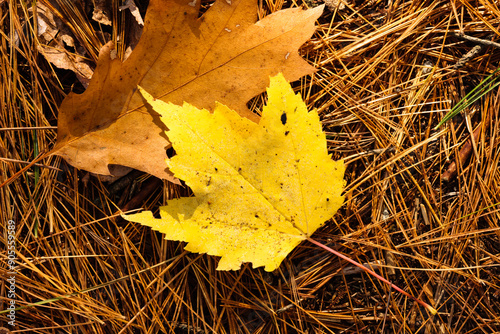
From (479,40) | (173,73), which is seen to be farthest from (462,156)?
(173,73)

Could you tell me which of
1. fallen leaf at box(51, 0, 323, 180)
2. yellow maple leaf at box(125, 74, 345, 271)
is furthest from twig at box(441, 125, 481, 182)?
fallen leaf at box(51, 0, 323, 180)

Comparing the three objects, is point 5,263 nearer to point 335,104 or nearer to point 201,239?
point 201,239

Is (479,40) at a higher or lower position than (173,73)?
lower

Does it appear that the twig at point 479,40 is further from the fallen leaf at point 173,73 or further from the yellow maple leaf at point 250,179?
the yellow maple leaf at point 250,179

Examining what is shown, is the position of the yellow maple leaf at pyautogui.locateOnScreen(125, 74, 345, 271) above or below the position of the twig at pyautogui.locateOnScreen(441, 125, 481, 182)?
above

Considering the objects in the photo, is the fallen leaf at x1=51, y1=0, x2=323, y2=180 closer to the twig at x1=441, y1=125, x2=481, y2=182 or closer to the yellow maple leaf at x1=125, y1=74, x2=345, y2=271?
the yellow maple leaf at x1=125, y1=74, x2=345, y2=271

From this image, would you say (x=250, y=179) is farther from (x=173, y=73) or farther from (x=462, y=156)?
(x=462, y=156)
